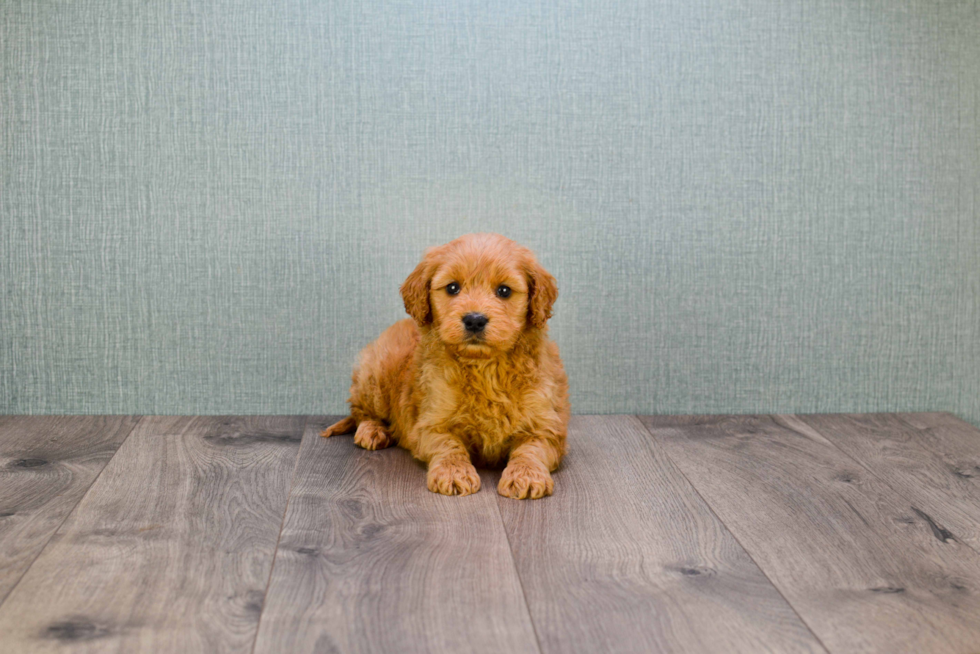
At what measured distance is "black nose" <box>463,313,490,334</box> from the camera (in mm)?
2123

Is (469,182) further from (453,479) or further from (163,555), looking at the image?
(163,555)

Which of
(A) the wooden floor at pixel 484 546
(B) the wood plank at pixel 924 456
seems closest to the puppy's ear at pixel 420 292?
(A) the wooden floor at pixel 484 546

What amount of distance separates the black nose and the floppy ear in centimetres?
19

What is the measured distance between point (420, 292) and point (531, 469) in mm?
533

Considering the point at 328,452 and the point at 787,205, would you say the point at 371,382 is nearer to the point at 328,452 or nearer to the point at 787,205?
the point at 328,452

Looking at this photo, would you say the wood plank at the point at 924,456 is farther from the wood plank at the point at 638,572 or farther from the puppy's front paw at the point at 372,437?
the puppy's front paw at the point at 372,437

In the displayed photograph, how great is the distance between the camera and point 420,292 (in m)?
2.27

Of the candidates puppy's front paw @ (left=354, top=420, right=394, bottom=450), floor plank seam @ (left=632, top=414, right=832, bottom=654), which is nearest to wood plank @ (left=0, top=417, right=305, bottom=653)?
puppy's front paw @ (left=354, top=420, right=394, bottom=450)

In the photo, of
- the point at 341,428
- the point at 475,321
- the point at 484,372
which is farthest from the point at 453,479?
the point at 341,428

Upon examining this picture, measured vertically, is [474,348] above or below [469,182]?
below

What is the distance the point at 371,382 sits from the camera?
258cm

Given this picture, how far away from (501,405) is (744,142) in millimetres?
1247

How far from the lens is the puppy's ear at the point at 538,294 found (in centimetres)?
223

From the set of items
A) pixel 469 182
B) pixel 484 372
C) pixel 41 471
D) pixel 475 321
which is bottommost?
pixel 41 471
